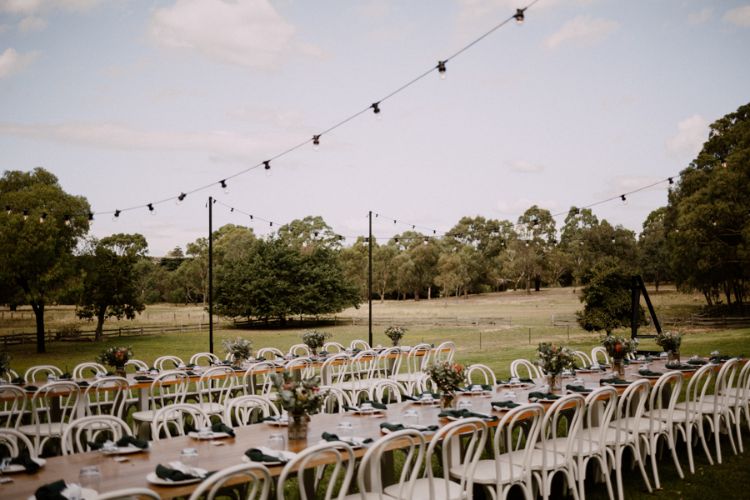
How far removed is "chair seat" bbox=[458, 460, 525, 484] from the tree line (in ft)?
31.7

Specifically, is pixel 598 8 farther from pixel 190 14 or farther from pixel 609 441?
pixel 609 441

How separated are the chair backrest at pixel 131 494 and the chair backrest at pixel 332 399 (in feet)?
8.69

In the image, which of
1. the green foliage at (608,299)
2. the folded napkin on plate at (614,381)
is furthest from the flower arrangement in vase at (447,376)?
the green foliage at (608,299)

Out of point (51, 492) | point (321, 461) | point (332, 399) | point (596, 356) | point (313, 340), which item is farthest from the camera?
point (313, 340)

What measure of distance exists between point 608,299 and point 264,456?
2202 centimetres

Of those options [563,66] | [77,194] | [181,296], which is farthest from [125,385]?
[181,296]

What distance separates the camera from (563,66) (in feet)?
48.4

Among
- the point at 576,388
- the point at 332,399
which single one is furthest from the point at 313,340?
the point at 576,388

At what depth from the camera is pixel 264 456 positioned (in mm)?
3434

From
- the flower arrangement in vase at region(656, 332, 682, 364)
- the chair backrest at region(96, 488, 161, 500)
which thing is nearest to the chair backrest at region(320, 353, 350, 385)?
the flower arrangement in vase at region(656, 332, 682, 364)

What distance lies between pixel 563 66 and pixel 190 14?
9082mm

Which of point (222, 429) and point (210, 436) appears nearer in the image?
point (210, 436)

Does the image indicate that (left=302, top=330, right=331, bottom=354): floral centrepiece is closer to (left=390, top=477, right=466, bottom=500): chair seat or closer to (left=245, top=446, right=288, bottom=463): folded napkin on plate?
(left=390, top=477, right=466, bottom=500): chair seat

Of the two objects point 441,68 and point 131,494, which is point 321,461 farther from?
point 441,68
